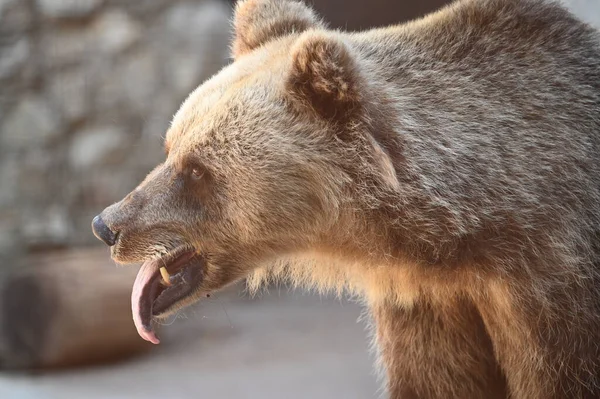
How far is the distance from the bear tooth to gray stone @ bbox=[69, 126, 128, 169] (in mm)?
3395

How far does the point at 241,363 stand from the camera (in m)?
4.83

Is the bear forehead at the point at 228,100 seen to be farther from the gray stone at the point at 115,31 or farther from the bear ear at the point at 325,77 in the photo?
the gray stone at the point at 115,31

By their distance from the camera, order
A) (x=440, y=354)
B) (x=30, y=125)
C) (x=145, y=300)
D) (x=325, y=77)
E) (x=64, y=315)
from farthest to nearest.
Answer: (x=30, y=125) → (x=64, y=315) → (x=440, y=354) → (x=145, y=300) → (x=325, y=77)

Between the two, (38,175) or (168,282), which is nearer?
(168,282)

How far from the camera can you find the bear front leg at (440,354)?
108 inches

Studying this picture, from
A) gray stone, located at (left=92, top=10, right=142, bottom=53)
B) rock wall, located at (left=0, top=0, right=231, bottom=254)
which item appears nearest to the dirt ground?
rock wall, located at (left=0, top=0, right=231, bottom=254)

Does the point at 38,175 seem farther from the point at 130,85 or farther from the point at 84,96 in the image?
the point at 130,85

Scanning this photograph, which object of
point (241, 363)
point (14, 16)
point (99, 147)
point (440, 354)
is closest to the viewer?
point (440, 354)

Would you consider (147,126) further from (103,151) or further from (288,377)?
(288,377)

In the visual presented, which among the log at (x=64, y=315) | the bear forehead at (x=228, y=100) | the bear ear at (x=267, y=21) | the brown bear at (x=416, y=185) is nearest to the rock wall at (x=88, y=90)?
the log at (x=64, y=315)

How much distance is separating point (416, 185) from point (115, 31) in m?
3.89

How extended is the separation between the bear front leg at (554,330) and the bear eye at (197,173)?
3.16 feet

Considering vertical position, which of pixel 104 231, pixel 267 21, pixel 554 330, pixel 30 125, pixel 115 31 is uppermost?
pixel 267 21

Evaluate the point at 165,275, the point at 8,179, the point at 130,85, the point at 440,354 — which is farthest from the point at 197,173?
the point at 130,85
